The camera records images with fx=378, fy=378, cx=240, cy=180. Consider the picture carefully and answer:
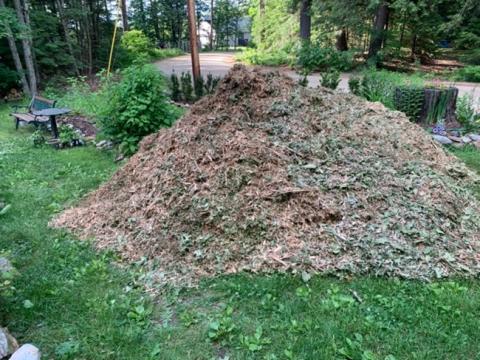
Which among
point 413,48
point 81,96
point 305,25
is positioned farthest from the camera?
point 305,25

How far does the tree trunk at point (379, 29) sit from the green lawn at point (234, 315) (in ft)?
39.4

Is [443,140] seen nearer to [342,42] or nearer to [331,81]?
[331,81]

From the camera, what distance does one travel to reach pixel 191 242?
2.93m

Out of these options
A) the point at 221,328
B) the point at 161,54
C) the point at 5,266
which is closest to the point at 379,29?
the point at 161,54

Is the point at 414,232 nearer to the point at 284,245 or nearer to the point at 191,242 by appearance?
the point at 284,245

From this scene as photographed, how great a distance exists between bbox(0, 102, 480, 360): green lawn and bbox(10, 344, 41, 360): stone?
0.61ft

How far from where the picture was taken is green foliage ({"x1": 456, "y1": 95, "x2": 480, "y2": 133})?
5.80 metres

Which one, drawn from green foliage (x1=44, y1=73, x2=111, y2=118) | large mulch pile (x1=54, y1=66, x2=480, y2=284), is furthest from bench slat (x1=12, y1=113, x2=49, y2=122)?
large mulch pile (x1=54, y1=66, x2=480, y2=284)

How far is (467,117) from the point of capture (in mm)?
5961

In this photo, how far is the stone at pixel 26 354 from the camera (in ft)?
6.12

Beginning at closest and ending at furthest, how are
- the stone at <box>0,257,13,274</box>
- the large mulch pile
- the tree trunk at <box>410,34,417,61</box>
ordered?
the stone at <box>0,257,13,274</box> < the large mulch pile < the tree trunk at <box>410,34,417,61</box>

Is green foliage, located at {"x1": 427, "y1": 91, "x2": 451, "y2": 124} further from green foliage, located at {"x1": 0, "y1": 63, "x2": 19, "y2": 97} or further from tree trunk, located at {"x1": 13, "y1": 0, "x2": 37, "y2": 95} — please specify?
green foliage, located at {"x1": 0, "y1": 63, "x2": 19, "y2": 97}

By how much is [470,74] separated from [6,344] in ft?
40.7

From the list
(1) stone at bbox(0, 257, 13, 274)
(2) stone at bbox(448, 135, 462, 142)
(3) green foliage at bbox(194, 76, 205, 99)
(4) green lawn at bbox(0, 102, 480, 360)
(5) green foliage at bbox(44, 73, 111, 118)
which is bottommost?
(4) green lawn at bbox(0, 102, 480, 360)
